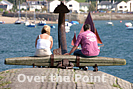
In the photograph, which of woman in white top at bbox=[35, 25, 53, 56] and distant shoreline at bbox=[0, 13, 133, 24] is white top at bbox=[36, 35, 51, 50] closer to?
woman in white top at bbox=[35, 25, 53, 56]

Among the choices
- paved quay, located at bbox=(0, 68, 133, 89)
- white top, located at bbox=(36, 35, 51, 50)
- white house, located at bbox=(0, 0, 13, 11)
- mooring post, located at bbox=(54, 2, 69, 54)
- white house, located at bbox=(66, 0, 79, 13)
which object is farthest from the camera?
white house, located at bbox=(0, 0, 13, 11)

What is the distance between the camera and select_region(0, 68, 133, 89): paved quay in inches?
375

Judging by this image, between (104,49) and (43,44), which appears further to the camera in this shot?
(104,49)

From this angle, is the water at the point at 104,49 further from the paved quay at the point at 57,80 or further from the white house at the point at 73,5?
the white house at the point at 73,5

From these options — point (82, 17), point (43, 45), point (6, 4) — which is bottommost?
point (82, 17)

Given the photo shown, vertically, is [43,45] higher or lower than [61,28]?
lower

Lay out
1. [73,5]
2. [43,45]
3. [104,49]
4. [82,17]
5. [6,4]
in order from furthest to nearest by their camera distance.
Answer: [6,4]
[73,5]
[82,17]
[104,49]
[43,45]

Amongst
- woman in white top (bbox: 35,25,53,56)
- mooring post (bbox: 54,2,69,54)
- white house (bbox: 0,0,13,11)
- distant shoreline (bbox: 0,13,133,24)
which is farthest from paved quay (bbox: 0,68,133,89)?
white house (bbox: 0,0,13,11)

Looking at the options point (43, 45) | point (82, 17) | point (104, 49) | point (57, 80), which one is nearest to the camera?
point (57, 80)

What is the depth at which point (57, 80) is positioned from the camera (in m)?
9.98

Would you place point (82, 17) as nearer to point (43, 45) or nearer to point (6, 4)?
point (6, 4)

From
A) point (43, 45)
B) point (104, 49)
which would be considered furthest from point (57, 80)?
point (104, 49)

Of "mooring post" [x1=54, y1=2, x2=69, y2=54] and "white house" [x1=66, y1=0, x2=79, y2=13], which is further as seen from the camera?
"white house" [x1=66, y1=0, x2=79, y2=13]

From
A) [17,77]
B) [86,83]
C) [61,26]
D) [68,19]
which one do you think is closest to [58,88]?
[86,83]
